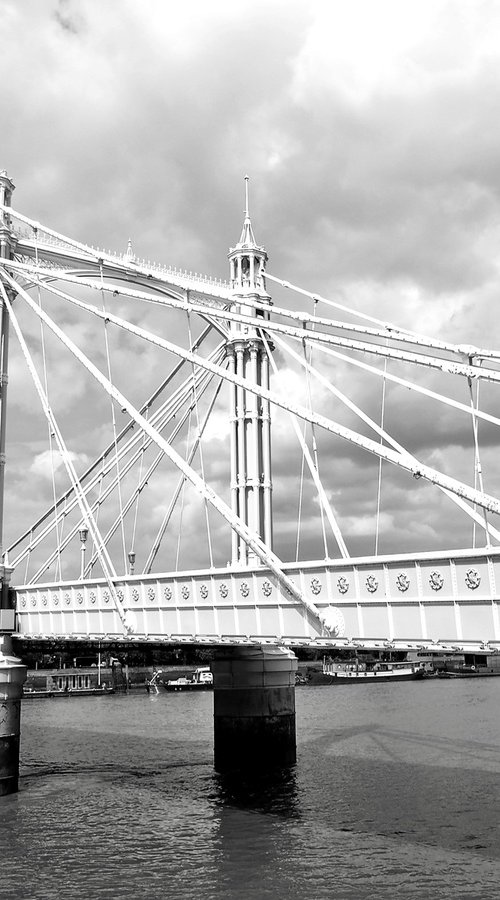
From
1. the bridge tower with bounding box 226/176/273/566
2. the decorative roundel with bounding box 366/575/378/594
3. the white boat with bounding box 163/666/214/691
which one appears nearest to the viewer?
the decorative roundel with bounding box 366/575/378/594

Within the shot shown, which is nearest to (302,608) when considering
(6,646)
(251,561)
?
(251,561)

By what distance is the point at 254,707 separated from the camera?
137ft

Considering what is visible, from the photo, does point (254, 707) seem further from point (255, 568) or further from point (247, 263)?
point (247, 263)

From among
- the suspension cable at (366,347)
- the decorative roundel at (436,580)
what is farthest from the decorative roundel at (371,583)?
the suspension cable at (366,347)

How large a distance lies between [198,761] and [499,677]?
94365mm

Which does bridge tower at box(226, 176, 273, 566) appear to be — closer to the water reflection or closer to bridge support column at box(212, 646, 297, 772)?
bridge support column at box(212, 646, 297, 772)

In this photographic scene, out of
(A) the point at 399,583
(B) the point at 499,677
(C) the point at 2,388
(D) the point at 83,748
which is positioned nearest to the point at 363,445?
(A) the point at 399,583

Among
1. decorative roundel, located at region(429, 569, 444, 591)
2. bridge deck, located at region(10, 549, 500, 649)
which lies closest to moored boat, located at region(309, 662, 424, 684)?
bridge deck, located at region(10, 549, 500, 649)

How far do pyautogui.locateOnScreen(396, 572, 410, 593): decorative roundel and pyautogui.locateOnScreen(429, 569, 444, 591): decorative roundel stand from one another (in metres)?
0.79

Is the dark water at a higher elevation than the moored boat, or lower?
lower

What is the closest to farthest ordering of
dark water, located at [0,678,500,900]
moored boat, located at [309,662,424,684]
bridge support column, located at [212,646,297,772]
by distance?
dark water, located at [0,678,500,900] < bridge support column, located at [212,646,297,772] < moored boat, located at [309,662,424,684]

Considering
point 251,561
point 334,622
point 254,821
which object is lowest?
point 254,821

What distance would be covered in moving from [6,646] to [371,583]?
1857 cm

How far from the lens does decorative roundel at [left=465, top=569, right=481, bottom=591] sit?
22.2m
